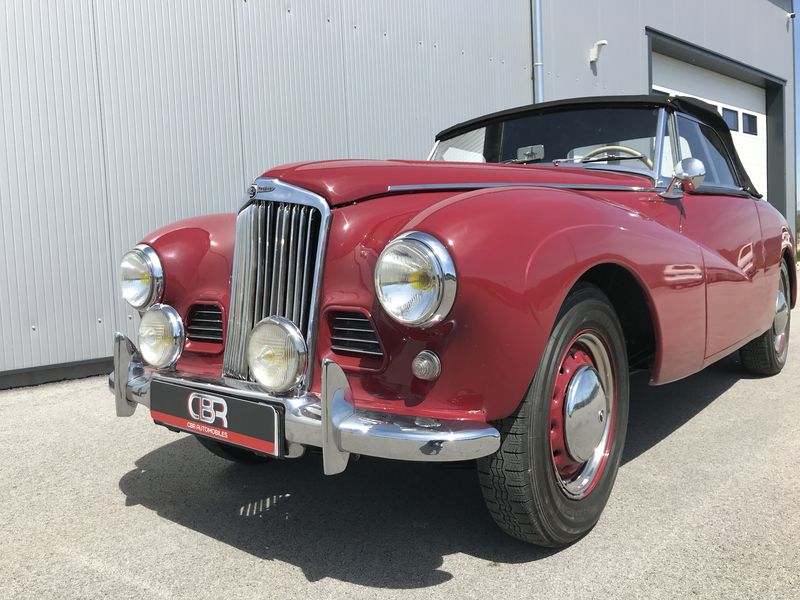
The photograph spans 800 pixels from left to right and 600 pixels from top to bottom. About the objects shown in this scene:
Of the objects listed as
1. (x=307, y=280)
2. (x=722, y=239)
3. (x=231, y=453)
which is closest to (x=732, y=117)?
(x=722, y=239)

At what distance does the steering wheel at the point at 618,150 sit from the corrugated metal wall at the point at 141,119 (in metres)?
3.31

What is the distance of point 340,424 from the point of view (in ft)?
5.70

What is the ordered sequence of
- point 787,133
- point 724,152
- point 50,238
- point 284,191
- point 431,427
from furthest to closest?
point 787,133, point 50,238, point 724,152, point 284,191, point 431,427

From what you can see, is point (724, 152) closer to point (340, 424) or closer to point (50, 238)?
point (340, 424)

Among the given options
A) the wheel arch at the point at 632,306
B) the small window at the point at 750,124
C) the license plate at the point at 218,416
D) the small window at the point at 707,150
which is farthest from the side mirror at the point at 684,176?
the small window at the point at 750,124

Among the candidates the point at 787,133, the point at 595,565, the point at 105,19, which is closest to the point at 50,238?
the point at 105,19

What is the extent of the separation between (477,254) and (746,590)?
1191 mm

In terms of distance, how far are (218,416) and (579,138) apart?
228 centimetres

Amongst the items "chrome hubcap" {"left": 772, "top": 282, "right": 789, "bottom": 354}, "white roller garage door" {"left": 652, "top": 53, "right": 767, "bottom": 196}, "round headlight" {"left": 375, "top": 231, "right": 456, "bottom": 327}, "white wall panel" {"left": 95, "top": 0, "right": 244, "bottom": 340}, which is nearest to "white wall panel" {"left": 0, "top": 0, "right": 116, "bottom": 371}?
"white wall panel" {"left": 95, "top": 0, "right": 244, "bottom": 340}

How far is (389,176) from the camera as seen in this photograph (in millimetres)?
2209

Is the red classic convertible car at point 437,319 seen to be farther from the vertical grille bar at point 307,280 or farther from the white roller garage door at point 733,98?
the white roller garage door at point 733,98

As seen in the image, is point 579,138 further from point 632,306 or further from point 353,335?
point 353,335

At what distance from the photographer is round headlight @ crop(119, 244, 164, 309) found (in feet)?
8.34

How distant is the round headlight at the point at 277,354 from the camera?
6.34 feet
